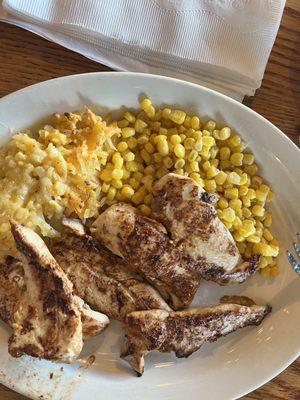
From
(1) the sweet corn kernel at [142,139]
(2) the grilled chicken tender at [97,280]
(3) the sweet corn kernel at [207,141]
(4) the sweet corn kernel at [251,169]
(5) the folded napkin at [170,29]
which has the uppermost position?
(5) the folded napkin at [170,29]

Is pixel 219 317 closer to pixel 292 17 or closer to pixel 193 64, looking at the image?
pixel 193 64

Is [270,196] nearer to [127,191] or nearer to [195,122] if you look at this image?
[195,122]

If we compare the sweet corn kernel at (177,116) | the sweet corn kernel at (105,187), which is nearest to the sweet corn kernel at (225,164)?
the sweet corn kernel at (177,116)

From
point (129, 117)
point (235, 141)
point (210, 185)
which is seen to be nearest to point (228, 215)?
point (210, 185)

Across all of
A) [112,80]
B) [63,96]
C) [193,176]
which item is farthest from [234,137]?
[63,96]

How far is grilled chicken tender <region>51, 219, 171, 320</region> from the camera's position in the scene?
9.84 ft

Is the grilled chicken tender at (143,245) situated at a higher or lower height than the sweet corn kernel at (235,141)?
lower

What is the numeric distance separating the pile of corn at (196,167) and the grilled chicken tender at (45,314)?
55 centimetres

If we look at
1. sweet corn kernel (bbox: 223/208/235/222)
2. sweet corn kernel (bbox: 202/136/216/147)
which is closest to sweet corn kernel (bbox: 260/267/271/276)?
sweet corn kernel (bbox: 223/208/235/222)

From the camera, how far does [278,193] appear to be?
3152mm

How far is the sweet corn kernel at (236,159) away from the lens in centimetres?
307

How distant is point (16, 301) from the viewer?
9.59 feet

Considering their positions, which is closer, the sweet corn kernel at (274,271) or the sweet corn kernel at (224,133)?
the sweet corn kernel at (224,133)

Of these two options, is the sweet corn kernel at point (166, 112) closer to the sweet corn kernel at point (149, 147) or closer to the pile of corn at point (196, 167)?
the pile of corn at point (196, 167)
